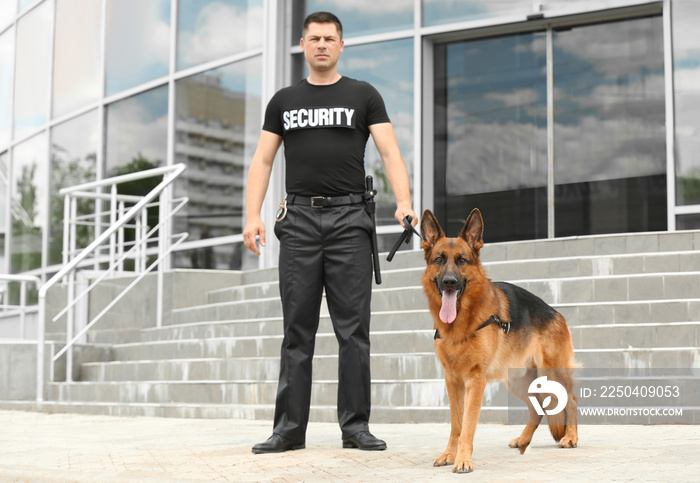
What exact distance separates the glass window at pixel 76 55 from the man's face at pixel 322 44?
10.8 m

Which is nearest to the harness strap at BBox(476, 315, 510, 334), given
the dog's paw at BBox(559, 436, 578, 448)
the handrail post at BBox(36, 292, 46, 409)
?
the dog's paw at BBox(559, 436, 578, 448)

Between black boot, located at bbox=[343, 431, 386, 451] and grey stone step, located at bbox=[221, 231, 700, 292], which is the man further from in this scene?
grey stone step, located at bbox=[221, 231, 700, 292]

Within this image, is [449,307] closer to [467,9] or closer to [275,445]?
[275,445]

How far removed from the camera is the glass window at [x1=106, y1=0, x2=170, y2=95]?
13992 mm

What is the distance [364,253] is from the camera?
479cm

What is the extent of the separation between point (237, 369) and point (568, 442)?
390 cm

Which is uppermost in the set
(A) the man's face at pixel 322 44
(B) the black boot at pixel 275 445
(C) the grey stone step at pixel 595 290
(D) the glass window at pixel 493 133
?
(D) the glass window at pixel 493 133

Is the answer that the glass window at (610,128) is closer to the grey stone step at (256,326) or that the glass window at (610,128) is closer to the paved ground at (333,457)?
the grey stone step at (256,326)

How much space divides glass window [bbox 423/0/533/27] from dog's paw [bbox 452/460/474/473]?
8457 millimetres

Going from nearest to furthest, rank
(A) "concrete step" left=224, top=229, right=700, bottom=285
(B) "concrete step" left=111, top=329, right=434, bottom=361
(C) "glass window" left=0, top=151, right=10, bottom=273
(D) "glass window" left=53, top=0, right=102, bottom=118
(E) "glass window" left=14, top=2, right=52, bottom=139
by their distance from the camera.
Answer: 1. (B) "concrete step" left=111, top=329, right=434, bottom=361
2. (A) "concrete step" left=224, top=229, right=700, bottom=285
3. (D) "glass window" left=53, top=0, right=102, bottom=118
4. (E) "glass window" left=14, top=2, right=52, bottom=139
5. (C) "glass window" left=0, top=151, right=10, bottom=273

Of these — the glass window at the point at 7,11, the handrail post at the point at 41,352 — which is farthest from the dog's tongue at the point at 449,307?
the glass window at the point at 7,11

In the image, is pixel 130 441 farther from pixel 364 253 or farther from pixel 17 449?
pixel 364 253

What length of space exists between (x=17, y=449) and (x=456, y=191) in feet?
24.7

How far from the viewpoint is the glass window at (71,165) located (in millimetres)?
14734
